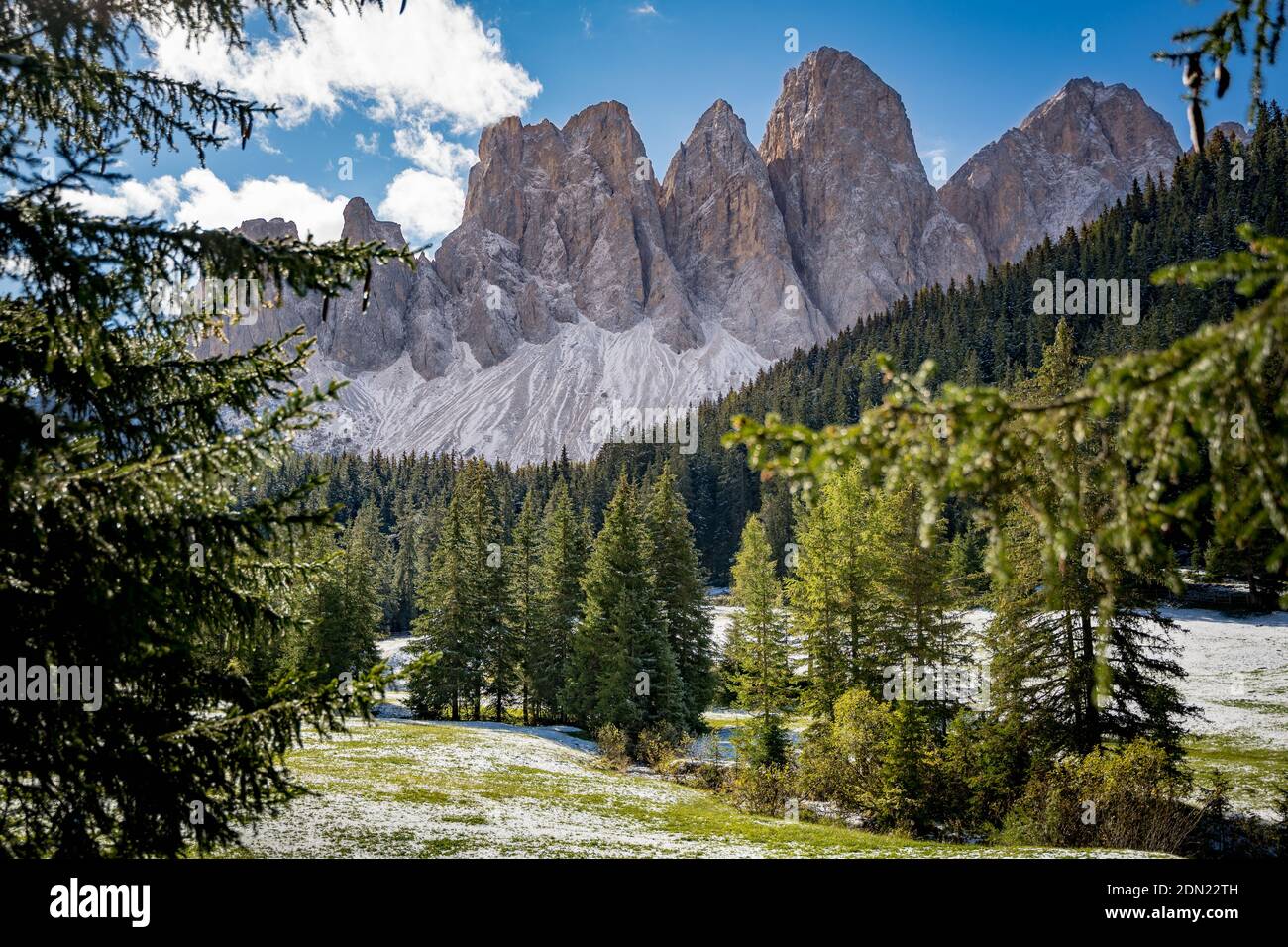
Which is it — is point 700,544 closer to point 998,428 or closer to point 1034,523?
point 1034,523

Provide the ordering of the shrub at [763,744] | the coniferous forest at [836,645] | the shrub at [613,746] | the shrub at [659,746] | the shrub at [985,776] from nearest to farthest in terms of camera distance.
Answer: the coniferous forest at [836,645], the shrub at [985,776], the shrub at [763,744], the shrub at [659,746], the shrub at [613,746]

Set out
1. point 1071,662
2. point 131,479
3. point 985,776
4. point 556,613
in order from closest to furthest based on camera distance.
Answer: point 131,479 → point 1071,662 → point 985,776 → point 556,613

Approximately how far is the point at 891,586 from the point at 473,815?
1574cm

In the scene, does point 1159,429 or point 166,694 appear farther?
point 166,694

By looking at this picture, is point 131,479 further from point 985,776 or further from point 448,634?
point 448,634

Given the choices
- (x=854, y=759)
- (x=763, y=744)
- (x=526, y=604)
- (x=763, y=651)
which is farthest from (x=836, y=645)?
(x=526, y=604)

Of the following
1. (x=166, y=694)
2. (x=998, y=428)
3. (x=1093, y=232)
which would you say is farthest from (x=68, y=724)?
(x=1093, y=232)

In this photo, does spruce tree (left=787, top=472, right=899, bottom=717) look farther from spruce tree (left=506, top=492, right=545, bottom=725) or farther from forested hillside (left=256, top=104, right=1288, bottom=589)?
forested hillside (left=256, top=104, right=1288, bottom=589)

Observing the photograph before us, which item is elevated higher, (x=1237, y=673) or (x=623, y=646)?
(x=623, y=646)

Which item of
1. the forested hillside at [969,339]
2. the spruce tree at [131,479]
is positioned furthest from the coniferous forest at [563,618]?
the forested hillside at [969,339]

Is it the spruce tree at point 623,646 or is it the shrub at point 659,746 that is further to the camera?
the spruce tree at point 623,646

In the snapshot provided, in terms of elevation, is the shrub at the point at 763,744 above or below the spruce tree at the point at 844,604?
below

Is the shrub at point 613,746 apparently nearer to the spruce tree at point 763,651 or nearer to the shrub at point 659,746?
the shrub at point 659,746

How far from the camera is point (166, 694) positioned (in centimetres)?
619
